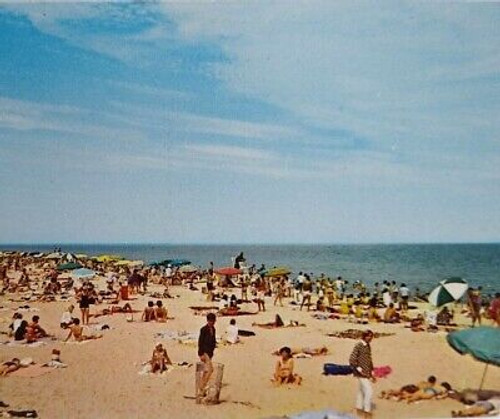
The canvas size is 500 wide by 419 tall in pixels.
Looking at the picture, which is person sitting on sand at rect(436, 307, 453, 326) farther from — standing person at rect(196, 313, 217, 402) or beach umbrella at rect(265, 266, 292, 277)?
beach umbrella at rect(265, 266, 292, 277)

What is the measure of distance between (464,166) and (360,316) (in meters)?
→ 4.02

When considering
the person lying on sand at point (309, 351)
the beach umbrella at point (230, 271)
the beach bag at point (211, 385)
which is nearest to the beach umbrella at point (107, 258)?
the beach umbrella at point (230, 271)

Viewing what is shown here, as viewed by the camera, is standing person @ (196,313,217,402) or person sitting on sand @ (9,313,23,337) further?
person sitting on sand @ (9,313,23,337)

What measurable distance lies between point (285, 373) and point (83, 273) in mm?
6206

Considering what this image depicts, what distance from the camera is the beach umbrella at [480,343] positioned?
273 inches

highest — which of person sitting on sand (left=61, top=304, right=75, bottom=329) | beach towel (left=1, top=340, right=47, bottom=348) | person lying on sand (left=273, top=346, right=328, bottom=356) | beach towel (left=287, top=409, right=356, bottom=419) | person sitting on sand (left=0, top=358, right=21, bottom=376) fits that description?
person sitting on sand (left=61, top=304, right=75, bottom=329)

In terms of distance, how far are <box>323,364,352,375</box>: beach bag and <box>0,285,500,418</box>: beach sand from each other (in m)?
0.08

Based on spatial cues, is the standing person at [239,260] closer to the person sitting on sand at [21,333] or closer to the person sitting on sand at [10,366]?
the person sitting on sand at [21,333]

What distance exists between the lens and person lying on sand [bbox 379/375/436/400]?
24.6 ft

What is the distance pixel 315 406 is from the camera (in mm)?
7332

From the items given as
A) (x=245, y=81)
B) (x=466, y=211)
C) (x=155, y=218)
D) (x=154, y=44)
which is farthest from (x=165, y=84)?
(x=466, y=211)

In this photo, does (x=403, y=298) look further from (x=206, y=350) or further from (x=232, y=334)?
(x=206, y=350)

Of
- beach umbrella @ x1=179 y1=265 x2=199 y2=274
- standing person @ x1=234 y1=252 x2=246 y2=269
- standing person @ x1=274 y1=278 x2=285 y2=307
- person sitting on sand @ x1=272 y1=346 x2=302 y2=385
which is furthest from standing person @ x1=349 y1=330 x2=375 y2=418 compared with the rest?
beach umbrella @ x1=179 y1=265 x2=199 y2=274

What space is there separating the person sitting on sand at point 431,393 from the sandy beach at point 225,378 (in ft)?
0.27
